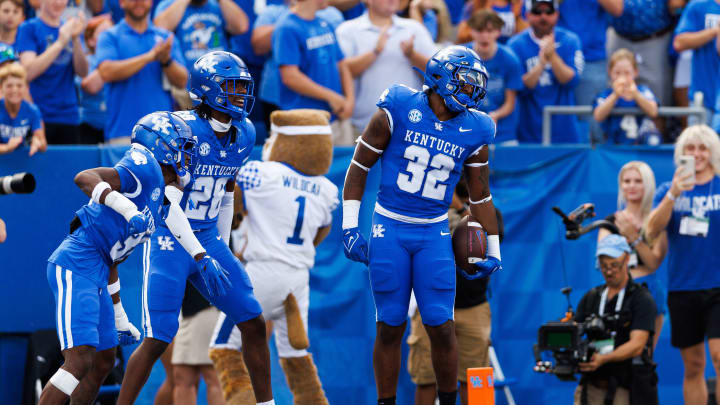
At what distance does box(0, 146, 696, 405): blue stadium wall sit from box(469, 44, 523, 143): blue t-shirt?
53 cm

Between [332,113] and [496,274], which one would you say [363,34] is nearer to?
[332,113]

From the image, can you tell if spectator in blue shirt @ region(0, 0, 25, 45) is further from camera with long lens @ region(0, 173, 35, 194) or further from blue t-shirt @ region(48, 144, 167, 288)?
blue t-shirt @ region(48, 144, 167, 288)

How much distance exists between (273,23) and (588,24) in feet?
10.2

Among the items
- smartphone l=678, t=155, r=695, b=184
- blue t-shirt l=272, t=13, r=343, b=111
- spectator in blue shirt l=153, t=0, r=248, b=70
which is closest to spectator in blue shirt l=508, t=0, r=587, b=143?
blue t-shirt l=272, t=13, r=343, b=111

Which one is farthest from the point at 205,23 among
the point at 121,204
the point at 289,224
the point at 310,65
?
the point at 121,204

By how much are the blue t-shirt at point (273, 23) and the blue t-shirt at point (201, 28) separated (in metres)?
0.36

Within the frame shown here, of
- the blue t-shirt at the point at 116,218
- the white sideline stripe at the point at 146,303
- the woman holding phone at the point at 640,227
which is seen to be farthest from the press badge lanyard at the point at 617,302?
the blue t-shirt at the point at 116,218

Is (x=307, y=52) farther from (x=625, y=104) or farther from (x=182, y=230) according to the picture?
(x=182, y=230)

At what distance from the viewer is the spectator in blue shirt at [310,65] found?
9.60m

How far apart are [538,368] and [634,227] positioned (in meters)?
1.55

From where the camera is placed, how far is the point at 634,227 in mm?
9008

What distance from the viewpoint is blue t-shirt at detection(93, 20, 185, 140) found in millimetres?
9477

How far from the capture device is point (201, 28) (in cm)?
1023

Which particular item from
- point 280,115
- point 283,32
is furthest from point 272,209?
point 283,32
